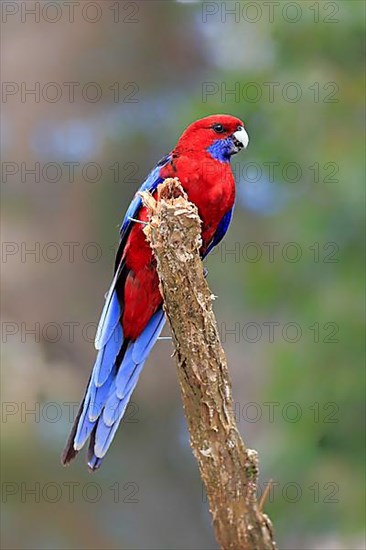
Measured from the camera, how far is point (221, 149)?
12.7ft

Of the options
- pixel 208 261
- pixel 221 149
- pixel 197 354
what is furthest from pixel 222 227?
pixel 208 261

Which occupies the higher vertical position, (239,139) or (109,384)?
(239,139)

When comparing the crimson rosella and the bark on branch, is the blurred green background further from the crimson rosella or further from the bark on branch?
the bark on branch

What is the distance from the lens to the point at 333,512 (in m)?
5.06

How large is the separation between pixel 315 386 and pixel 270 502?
79cm

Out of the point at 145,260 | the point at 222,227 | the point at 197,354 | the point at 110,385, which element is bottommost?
the point at 197,354

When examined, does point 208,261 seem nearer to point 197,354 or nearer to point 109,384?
point 109,384

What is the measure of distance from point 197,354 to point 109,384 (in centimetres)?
94

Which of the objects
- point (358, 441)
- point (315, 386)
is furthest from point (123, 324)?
point (358, 441)

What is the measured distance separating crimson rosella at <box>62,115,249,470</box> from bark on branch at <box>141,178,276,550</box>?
2.78 feet

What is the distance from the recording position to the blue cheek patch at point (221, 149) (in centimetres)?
383

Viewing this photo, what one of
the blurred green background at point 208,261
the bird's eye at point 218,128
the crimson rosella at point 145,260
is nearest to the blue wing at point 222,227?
the crimson rosella at point 145,260

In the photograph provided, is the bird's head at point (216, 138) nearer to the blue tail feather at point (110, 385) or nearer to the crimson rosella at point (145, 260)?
the crimson rosella at point (145, 260)

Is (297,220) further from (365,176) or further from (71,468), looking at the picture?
(71,468)
